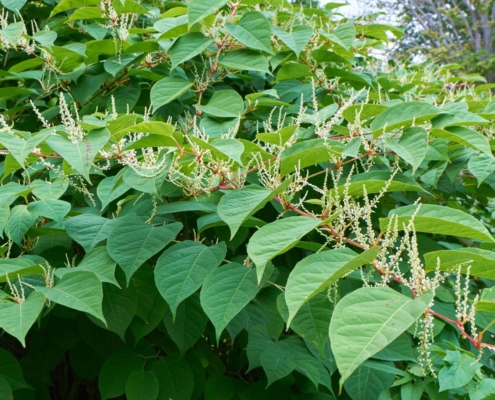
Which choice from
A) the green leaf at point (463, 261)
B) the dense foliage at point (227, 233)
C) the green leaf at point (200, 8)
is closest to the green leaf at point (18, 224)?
the dense foliage at point (227, 233)

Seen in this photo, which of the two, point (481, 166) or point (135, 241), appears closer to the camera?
point (135, 241)

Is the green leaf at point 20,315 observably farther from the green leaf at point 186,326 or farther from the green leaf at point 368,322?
the green leaf at point 368,322

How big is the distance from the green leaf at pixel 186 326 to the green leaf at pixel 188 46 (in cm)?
78

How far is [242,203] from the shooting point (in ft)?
3.75

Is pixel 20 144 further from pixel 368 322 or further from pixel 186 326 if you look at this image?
pixel 368 322

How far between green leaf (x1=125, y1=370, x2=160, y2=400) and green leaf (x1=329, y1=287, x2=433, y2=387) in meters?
0.82

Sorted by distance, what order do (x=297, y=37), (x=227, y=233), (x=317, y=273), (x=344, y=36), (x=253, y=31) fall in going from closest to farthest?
(x=317, y=273), (x=227, y=233), (x=253, y=31), (x=297, y=37), (x=344, y=36)

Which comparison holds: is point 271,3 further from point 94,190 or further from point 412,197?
point 94,190

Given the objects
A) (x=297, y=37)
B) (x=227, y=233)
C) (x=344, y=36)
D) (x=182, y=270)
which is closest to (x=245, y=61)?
(x=297, y=37)

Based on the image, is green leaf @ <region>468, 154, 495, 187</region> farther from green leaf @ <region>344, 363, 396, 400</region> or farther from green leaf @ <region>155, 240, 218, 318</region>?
green leaf @ <region>155, 240, 218, 318</region>

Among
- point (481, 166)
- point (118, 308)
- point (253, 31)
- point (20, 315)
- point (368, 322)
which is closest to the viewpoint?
point (368, 322)

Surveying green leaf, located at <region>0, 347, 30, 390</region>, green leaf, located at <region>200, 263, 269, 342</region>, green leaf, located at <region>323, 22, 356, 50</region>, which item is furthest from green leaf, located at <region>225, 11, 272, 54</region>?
green leaf, located at <region>0, 347, 30, 390</region>

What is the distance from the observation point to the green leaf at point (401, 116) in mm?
1368

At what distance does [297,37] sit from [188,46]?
398 millimetres
